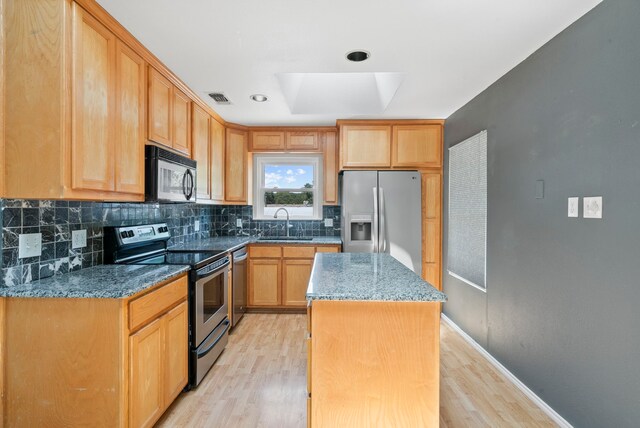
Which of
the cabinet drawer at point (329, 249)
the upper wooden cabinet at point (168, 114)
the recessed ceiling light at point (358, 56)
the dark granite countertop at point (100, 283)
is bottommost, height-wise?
the cabinet drawer at point (329, 249)

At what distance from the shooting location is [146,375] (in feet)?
5.90

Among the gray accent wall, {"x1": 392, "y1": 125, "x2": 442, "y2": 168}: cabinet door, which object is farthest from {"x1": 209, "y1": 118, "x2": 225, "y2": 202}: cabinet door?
the gray accent wall

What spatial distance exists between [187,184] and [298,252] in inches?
64.7

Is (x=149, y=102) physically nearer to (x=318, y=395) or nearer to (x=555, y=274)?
(x=318, y=395)

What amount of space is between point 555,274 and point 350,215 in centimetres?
212

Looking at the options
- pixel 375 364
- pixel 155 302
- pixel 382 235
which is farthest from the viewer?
pixel 382 235

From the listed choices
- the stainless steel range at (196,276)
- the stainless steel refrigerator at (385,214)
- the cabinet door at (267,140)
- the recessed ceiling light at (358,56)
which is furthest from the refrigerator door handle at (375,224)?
the recessed ceiling light at (358,56)

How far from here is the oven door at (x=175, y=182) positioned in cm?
233

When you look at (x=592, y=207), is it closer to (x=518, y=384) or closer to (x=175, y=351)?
(x=518, y=384)

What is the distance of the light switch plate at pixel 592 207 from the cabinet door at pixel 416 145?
2163mm

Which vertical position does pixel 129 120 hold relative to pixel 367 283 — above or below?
above

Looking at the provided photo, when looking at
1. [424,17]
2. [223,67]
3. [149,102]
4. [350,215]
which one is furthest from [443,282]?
[149,102]

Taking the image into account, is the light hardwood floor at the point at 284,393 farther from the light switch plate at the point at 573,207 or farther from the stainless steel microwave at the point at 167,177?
the stainless steel microwave at the point at 167,177

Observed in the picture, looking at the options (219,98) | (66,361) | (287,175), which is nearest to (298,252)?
(287,175)
